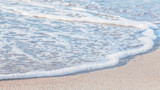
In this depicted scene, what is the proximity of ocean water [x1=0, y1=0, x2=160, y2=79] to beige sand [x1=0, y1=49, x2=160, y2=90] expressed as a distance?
164mm

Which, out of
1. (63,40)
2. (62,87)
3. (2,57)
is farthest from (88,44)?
(62,87)

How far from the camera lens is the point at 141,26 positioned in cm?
615

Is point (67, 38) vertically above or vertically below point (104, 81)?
below

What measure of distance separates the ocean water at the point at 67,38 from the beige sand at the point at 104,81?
0.54 feet

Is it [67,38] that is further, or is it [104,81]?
[67,38]

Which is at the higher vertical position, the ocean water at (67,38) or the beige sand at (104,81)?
Answer: the beige sand at (104,81)

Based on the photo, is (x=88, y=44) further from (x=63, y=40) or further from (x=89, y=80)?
(x=89, y=80)

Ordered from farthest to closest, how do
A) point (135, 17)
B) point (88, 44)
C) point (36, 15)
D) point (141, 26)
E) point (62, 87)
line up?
point (135, 17) → point (36, 15) → point (141, 26) → point (88, 44) → point (62, 87)

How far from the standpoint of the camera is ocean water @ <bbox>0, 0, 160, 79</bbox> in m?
3.60

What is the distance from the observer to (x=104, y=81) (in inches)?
A: 125

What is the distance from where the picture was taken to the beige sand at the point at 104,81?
2.96 m

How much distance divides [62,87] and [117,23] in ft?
11.9

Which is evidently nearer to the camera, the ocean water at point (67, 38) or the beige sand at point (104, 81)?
the beige sand at point (104, 81)

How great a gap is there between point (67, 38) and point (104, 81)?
183cm
